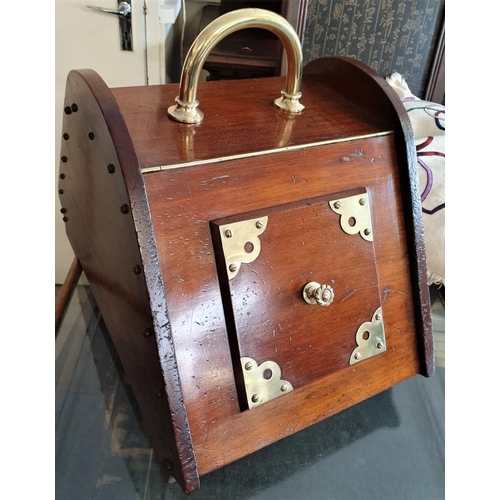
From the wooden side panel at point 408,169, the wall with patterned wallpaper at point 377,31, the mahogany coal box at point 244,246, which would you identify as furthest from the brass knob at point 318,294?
the wall with patterned wallpaper at point 377,31

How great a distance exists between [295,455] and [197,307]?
284 mm

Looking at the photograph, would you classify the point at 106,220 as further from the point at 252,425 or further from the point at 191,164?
the point at 252,425

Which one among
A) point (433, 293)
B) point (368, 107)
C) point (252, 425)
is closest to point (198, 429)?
point (252, 425)

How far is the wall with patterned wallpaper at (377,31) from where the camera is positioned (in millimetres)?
1318

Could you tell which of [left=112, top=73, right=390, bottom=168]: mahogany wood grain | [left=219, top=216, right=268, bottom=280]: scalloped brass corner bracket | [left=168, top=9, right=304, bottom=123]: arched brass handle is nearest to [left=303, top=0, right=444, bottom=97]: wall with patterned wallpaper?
[left=112, top=73, right=390, bottom=168]: mahogany wood grain

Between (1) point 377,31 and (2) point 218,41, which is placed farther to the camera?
(1) point 377,31

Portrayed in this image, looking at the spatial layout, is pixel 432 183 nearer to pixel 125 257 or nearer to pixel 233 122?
pixel 233 122

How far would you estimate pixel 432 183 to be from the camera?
1060mm

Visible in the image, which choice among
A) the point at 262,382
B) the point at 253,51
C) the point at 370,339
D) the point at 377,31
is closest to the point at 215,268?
the point at 262,382

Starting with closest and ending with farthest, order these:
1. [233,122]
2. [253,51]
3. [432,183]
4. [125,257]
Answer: [125,257] → [233,122] → [432,183] → [253,51]

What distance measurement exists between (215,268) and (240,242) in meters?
0.04

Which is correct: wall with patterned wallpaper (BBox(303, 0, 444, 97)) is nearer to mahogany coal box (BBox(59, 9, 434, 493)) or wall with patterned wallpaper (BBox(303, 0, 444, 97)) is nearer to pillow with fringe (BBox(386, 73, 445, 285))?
pillow with fringe (BBox(386, 73, 445, 285))

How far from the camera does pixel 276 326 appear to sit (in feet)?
2.14

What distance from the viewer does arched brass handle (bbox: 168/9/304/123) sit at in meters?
0.63
